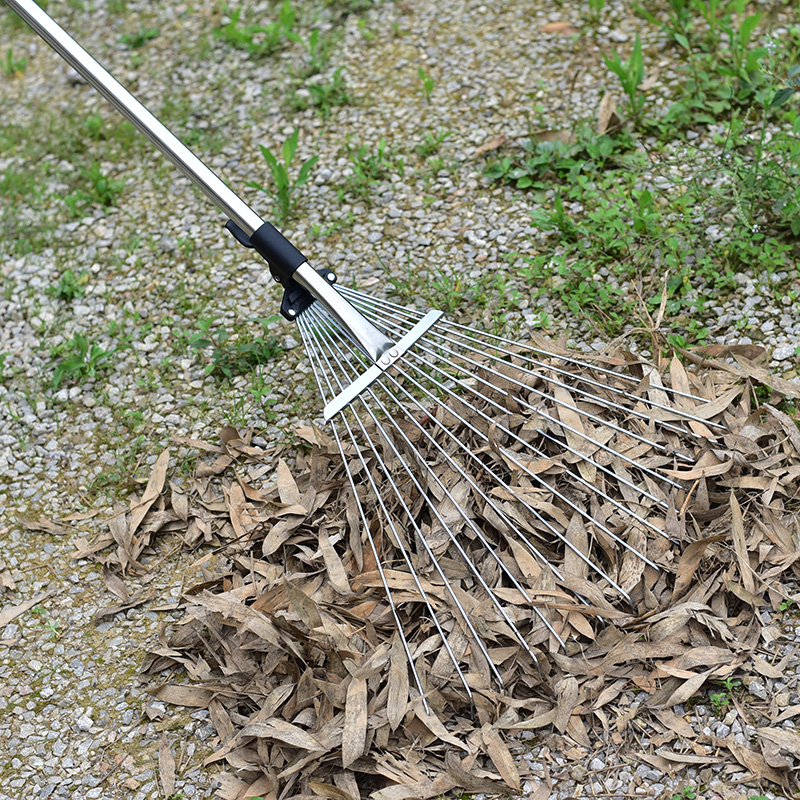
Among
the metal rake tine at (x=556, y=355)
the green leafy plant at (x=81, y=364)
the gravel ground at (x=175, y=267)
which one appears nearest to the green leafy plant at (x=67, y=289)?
the gravel ground at (x=175, y=267)

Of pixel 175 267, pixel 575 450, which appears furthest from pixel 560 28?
pixel 575 450

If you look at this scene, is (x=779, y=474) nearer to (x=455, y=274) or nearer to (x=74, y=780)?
(x=455, y=274)

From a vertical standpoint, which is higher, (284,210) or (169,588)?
(284,210)

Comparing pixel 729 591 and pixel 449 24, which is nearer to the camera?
pixel 729 591

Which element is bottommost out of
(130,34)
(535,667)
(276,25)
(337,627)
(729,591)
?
(729,591)

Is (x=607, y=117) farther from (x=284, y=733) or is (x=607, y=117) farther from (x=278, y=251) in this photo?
(x=284, y=733)

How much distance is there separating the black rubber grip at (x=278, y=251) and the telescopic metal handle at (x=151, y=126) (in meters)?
0.03

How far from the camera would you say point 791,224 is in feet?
9.27

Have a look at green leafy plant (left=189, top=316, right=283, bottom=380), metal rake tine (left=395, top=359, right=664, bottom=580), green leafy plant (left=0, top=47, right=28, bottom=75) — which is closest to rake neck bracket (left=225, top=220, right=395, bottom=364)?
metal rake tine (left=395, top=359, right=664, bottom=580)

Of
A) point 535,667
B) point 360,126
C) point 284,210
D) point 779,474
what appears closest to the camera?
point 535,667

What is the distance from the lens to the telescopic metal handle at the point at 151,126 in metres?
2.52

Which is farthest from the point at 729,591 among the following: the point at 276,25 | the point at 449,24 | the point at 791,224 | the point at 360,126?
the point at 276,25

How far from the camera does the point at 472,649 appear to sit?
2084 mm

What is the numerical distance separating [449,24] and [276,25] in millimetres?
863
